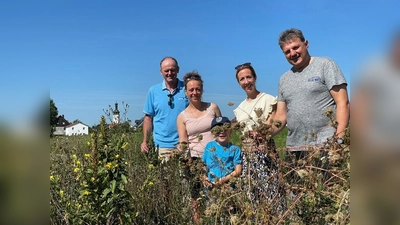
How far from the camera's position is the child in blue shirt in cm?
225

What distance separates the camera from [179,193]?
290 cm

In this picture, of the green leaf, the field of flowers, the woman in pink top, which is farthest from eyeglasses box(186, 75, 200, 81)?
the green leaf

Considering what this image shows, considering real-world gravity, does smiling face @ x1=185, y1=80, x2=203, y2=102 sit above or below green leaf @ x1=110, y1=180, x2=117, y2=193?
above

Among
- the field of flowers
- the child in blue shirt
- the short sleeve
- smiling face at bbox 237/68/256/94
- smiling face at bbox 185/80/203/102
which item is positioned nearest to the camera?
the field of flowers

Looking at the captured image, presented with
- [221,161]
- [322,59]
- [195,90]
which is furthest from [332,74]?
[195,90]

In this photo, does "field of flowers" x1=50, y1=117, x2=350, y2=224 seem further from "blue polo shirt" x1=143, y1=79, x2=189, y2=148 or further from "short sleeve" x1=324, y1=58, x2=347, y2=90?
"short sleeve" x1=324, y1=58, x2=347, y2=90

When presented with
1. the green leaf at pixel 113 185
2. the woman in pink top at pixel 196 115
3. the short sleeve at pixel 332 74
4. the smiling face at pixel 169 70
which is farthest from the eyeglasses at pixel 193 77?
the green leaf at pixel 113 185
